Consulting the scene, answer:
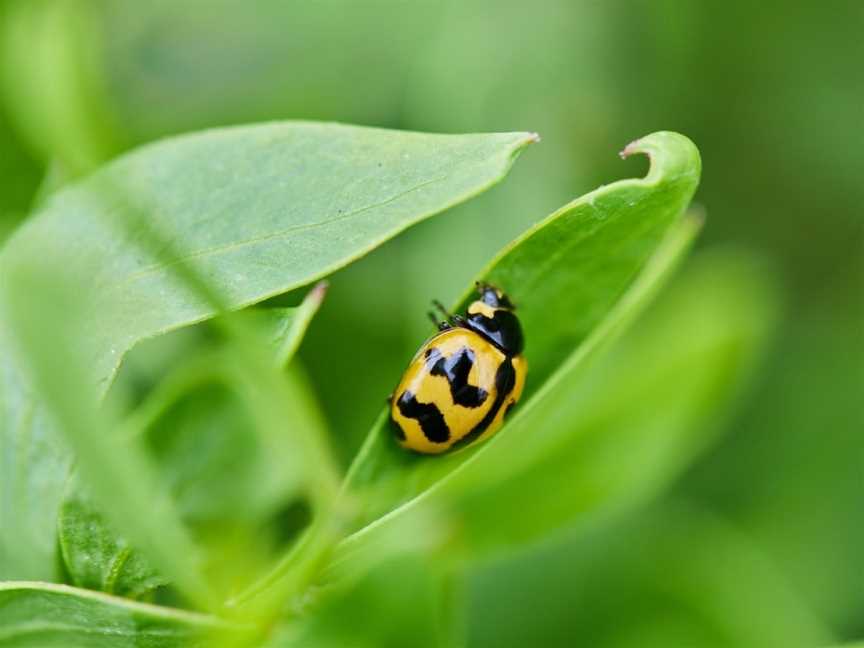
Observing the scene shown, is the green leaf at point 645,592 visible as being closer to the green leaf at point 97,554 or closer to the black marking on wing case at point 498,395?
the black marking on wing case at point 498,395

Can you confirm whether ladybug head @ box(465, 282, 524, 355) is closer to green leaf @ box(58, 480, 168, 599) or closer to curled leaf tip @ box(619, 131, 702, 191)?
curled leaf tip @ box(619, 131, 702, 191)

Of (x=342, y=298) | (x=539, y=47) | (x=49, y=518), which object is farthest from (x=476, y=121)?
(x=49, y=518)

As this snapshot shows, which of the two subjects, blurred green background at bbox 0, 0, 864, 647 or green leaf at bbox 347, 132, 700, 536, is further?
blurred green background at bbox 0, 0, 864, 647

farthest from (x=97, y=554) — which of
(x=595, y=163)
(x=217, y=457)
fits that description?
(x=595, y=163)

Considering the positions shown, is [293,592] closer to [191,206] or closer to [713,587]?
[191,206]

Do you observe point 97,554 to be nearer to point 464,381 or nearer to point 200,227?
point 200,227

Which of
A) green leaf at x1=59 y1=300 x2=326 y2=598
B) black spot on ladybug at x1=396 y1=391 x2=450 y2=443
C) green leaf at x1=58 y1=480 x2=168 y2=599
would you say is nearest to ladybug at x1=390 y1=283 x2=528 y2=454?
black spot on ladybug at x1=396 y1=391 x2=450 y2=443
